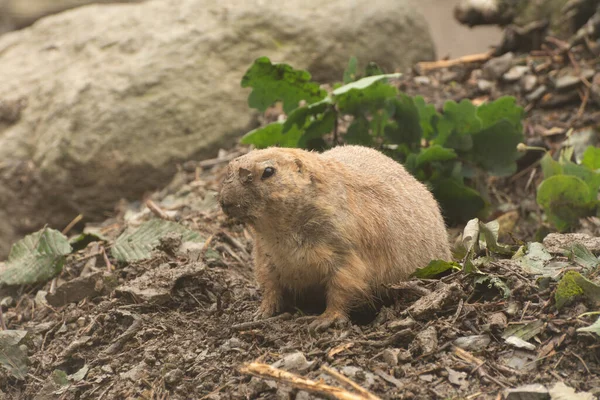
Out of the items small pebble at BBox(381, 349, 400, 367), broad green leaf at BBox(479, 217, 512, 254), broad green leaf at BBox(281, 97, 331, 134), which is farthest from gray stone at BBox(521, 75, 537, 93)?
small pebble at BBox(381, 349, 400, 367)

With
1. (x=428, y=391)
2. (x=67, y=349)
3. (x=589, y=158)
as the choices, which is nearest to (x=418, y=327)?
(x=428, y=391)

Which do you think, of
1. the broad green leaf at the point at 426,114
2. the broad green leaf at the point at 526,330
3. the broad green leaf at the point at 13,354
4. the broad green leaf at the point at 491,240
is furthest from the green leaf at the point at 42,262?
the broad green leaf at the point at 526,330

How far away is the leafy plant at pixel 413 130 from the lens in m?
5.74

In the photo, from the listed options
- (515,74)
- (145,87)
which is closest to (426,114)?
(515,74)

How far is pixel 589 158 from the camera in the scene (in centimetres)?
574

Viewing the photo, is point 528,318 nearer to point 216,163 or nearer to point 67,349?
point 67,349

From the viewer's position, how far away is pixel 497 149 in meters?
6.12

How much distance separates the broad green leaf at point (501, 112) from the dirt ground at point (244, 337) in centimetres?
106

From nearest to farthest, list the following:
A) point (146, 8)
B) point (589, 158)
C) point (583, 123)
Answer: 1. point (589, 158)
2. point (583, 123)
3. point (146, 8)

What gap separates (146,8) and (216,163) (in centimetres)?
216

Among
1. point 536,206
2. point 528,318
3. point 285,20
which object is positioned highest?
point 285,20

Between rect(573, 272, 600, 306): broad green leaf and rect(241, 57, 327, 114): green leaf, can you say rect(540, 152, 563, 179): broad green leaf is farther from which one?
rect(573, 272, 600, 306): broad green leaf

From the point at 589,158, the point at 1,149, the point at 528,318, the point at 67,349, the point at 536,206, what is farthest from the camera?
the point at 1,149

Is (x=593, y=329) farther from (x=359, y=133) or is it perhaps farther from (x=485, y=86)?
(x=485, y=86)
